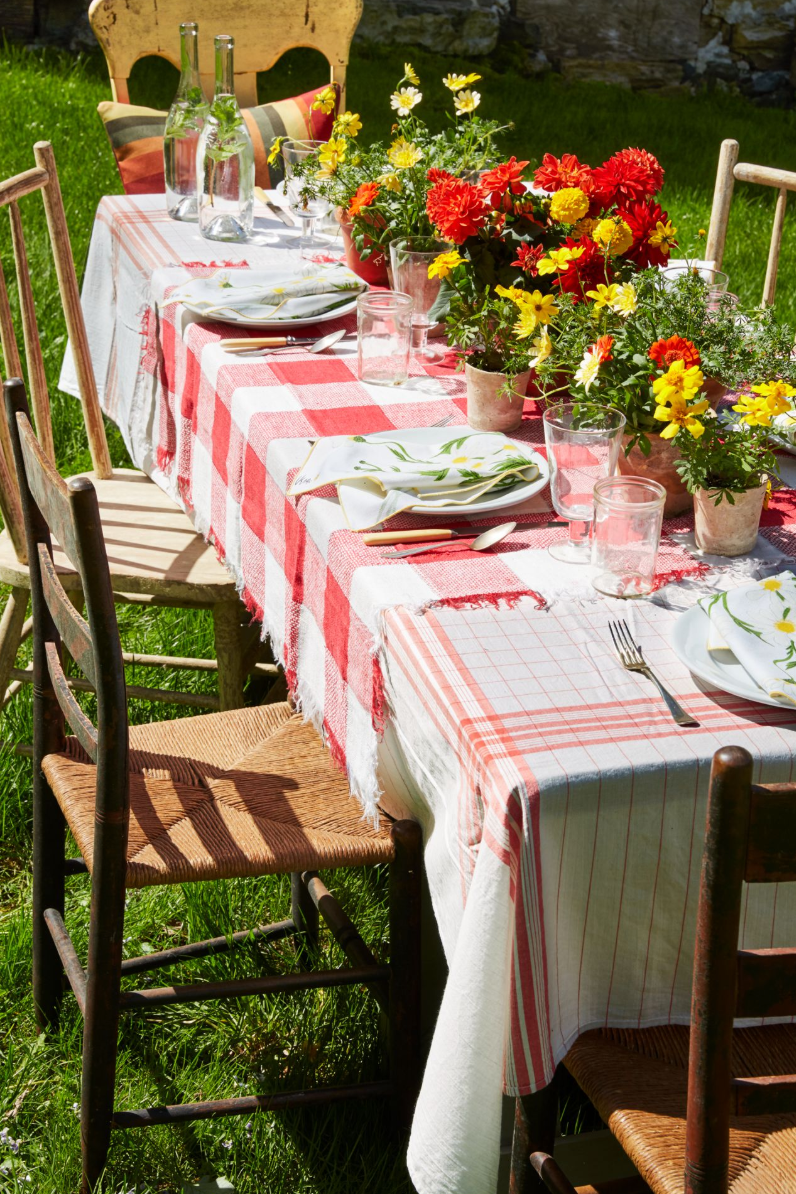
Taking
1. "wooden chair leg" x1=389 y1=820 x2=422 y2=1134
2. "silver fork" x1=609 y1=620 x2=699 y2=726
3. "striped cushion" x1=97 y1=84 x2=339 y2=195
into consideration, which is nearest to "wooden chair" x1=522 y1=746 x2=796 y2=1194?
"silver fork" x1=609 y1=620 x2=699 y2=726

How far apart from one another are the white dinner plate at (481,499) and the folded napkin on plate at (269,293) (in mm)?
509

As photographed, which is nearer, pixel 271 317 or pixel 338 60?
pixel 271 317

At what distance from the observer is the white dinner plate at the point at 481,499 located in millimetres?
1550

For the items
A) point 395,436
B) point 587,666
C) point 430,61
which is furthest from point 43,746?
point 430,61

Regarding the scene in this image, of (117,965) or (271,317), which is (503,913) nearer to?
(117,965)

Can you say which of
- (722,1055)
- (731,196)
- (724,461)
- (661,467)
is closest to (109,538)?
(661,467)

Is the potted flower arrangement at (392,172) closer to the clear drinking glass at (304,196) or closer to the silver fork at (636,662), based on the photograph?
the clear drinking glass at (304,196)

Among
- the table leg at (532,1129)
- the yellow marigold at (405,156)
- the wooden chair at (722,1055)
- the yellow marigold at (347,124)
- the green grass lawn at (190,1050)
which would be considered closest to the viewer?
the wooden chair at (722,1055)

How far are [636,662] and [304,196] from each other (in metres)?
1.53

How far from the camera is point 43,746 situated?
5.68 feet

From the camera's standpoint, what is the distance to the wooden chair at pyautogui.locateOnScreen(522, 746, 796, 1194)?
0.88 m

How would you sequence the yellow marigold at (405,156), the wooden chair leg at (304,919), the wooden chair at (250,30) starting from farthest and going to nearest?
the wooden chair at (250,30) < the yellow marigold at (405,156) < the wooden chair leg at (304,919)

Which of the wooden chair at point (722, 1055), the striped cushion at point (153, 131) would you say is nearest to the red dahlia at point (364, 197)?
the striped cushion at point (153, 131)

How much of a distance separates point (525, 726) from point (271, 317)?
114cm
